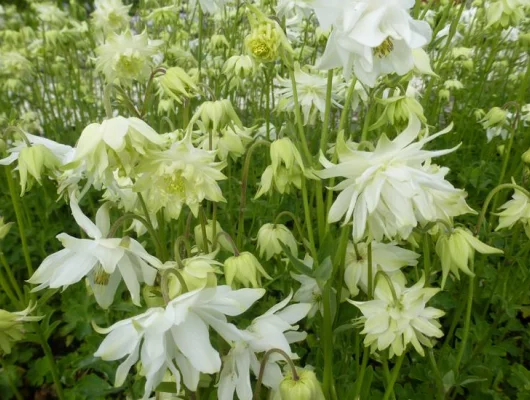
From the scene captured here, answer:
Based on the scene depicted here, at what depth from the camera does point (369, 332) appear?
1312 mm

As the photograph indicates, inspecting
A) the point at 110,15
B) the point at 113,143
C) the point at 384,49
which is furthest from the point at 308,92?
the point at 110,15

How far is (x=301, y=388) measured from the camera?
1.20 meters

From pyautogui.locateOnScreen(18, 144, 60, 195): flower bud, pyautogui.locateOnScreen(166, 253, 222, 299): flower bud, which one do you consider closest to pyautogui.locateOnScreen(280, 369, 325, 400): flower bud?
pyautogui.locateOnScreen(166, 253, 222, 299): flower bud

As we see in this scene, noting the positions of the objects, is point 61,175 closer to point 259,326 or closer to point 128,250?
point 128,250

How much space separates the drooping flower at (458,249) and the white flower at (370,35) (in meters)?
0.44

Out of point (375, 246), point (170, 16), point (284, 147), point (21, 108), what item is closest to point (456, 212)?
point (375, 246)

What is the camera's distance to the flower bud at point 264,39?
135 centimetres

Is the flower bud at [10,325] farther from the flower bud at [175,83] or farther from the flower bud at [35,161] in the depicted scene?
the flower bud at [175,83]

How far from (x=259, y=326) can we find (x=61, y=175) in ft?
2.65

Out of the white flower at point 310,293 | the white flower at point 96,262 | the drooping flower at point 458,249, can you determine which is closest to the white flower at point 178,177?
the white flower at point 96,262

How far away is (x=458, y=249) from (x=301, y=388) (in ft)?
1.72

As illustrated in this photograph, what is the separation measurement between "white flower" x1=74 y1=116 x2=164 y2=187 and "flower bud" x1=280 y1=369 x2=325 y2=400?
0.60 meters

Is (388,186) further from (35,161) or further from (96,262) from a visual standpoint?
(35,161)

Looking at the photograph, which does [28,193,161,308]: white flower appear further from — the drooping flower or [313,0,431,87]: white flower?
the drooping flower
